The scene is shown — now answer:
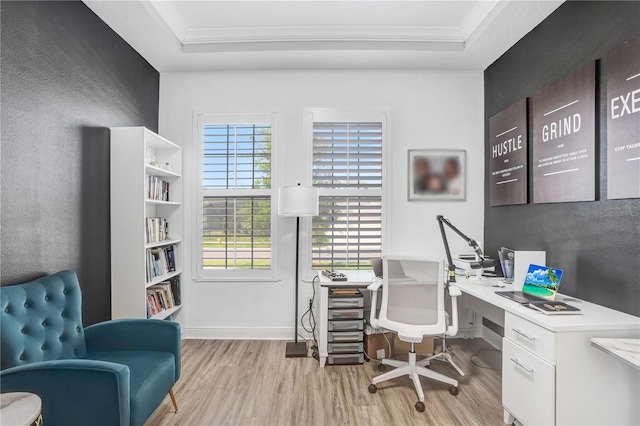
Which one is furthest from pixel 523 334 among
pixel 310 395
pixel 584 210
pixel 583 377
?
pixel 310 395

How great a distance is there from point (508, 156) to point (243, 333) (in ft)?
10.4

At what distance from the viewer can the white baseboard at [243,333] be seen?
11.1ft

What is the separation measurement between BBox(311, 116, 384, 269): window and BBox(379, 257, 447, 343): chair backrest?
3.53 ft

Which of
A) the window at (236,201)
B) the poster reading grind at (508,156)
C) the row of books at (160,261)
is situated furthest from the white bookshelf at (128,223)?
the poster reading grind at (508,156)

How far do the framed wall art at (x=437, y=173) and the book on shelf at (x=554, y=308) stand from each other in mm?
1648

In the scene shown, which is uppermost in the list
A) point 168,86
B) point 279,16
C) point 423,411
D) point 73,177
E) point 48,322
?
point 279,16

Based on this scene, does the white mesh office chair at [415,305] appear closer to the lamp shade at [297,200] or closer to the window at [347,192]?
the lamp shade at [297,200]

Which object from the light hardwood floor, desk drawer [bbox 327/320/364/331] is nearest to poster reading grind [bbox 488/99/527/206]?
the light hardwood floor

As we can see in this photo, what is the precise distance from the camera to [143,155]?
8.42ft

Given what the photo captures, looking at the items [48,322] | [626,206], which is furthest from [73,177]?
[626,206]

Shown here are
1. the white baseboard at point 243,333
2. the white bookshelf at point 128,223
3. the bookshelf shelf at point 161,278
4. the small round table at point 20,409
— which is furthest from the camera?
the white baseboard at point 243,333

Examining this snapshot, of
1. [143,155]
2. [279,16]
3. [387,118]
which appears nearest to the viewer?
[143,155]

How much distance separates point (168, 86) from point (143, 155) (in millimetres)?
1294

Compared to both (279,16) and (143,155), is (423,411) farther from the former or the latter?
(279,16)
